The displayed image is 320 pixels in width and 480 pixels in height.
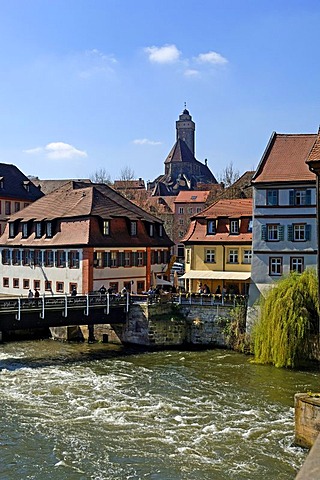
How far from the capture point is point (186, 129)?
526 ft

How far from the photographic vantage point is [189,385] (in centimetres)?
2422

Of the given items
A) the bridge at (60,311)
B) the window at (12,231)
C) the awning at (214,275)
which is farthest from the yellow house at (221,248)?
the window at (12,231)

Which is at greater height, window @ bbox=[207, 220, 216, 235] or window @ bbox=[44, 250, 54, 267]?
window @ bbox=[207, 220, 216, 235]

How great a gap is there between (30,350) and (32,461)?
16424 mm

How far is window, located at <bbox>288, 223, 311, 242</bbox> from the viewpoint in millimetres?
32688

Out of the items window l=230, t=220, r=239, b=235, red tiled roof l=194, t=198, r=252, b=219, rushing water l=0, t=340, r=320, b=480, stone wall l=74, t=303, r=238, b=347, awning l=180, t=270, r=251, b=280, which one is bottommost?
rushing water l=0, t=340, r=320, b=480

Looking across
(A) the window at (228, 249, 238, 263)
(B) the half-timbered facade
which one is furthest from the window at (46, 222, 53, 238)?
(A) the window at (228, 249, 238, 263)

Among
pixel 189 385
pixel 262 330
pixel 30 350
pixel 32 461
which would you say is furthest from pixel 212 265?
pixel 32 461

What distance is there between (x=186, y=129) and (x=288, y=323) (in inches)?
5350

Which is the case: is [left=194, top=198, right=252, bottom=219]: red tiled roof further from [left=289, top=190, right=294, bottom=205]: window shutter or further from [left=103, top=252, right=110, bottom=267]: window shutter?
[left=103, top=252, right=110, bottom=267]: window shutter

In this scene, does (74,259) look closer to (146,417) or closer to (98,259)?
(98,259)

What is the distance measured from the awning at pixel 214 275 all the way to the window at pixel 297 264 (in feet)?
11.5

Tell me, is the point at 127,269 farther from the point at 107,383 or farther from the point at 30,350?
the point at 107,383

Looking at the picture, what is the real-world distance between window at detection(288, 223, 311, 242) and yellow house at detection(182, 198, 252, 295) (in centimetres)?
472
